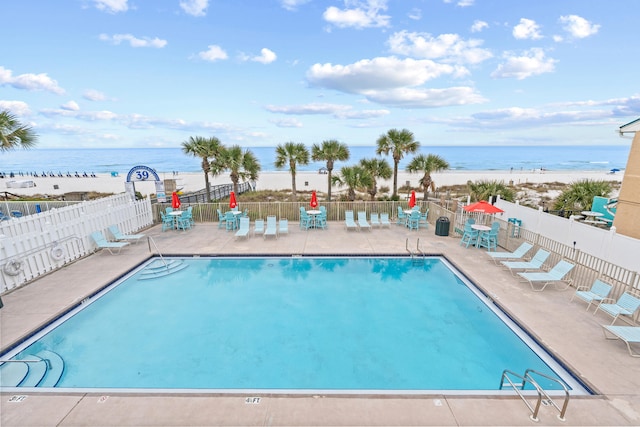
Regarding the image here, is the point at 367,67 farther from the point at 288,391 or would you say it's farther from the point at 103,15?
the point at 288,391

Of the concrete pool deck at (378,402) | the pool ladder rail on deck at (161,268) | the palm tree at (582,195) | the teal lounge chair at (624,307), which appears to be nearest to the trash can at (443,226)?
the concrete pool deck at (378,402)

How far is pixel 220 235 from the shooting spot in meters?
13.5

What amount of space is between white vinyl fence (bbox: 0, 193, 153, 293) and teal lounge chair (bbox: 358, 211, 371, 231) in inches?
419

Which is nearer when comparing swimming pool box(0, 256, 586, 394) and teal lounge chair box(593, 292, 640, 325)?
swimming pool box(0, 256, 586, 394)

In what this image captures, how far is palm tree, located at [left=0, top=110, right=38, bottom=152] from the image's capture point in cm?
960

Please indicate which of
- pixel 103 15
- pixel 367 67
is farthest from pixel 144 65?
pixel 367 67

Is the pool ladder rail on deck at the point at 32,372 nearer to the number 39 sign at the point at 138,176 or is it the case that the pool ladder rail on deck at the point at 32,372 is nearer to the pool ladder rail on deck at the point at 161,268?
the pool ladder rail on deck at the point at 161,268

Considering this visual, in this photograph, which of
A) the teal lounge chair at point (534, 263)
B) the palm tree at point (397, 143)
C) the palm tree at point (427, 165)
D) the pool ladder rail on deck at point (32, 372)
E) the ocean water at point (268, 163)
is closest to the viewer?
the pool ladder rail on deck at point (32, 372)

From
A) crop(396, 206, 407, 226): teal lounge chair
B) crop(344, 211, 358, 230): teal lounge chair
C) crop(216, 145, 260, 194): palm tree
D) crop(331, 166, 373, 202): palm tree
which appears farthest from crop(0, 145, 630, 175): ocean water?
crop(396, 206, 407, 226): teal lounge chair

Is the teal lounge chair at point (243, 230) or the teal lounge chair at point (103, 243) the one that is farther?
the teal lounge chair at point (243, 230)

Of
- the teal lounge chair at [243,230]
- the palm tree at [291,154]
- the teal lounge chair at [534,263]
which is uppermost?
the palm tree at [291,154]

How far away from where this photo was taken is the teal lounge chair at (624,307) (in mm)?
5926

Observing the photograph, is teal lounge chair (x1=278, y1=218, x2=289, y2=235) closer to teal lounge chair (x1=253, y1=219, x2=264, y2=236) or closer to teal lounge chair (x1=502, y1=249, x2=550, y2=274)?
teal lounge chair (x1=253, y1=219, x2=264, y2=236)

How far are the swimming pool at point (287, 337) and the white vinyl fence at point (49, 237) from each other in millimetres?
2188
